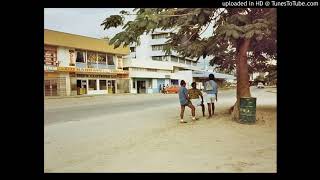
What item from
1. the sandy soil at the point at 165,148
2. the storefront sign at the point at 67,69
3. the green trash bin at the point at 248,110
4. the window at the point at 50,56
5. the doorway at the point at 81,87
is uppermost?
the window at the point at 50,56

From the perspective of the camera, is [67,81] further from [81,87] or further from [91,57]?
[91,57]

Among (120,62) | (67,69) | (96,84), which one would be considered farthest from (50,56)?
(120,62)

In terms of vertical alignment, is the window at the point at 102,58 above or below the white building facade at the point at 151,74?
above

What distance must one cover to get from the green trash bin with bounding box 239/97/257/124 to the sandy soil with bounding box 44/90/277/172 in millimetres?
294

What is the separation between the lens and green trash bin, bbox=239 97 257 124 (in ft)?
35.3

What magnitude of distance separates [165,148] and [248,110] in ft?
13.5

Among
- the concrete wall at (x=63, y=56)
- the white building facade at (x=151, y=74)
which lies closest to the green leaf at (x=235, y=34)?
the concrete wall at (x=63, y=56)

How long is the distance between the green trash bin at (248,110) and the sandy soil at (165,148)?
29 cm

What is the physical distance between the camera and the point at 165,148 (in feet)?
24.8

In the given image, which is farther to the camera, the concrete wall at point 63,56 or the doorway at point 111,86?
the doorway at point 111,86

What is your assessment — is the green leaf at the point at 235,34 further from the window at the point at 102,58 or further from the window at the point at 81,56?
the window at the point at 102,58

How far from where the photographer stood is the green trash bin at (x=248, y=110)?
423 inches

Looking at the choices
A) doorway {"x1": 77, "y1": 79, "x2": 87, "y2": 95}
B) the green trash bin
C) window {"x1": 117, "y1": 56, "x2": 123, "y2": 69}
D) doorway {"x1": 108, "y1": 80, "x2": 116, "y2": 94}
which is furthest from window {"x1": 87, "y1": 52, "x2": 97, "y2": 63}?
the green trash bin

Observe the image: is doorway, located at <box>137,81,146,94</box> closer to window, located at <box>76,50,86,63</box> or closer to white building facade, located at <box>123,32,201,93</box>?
white building facade, located at <box>123,32,201,93</box>
